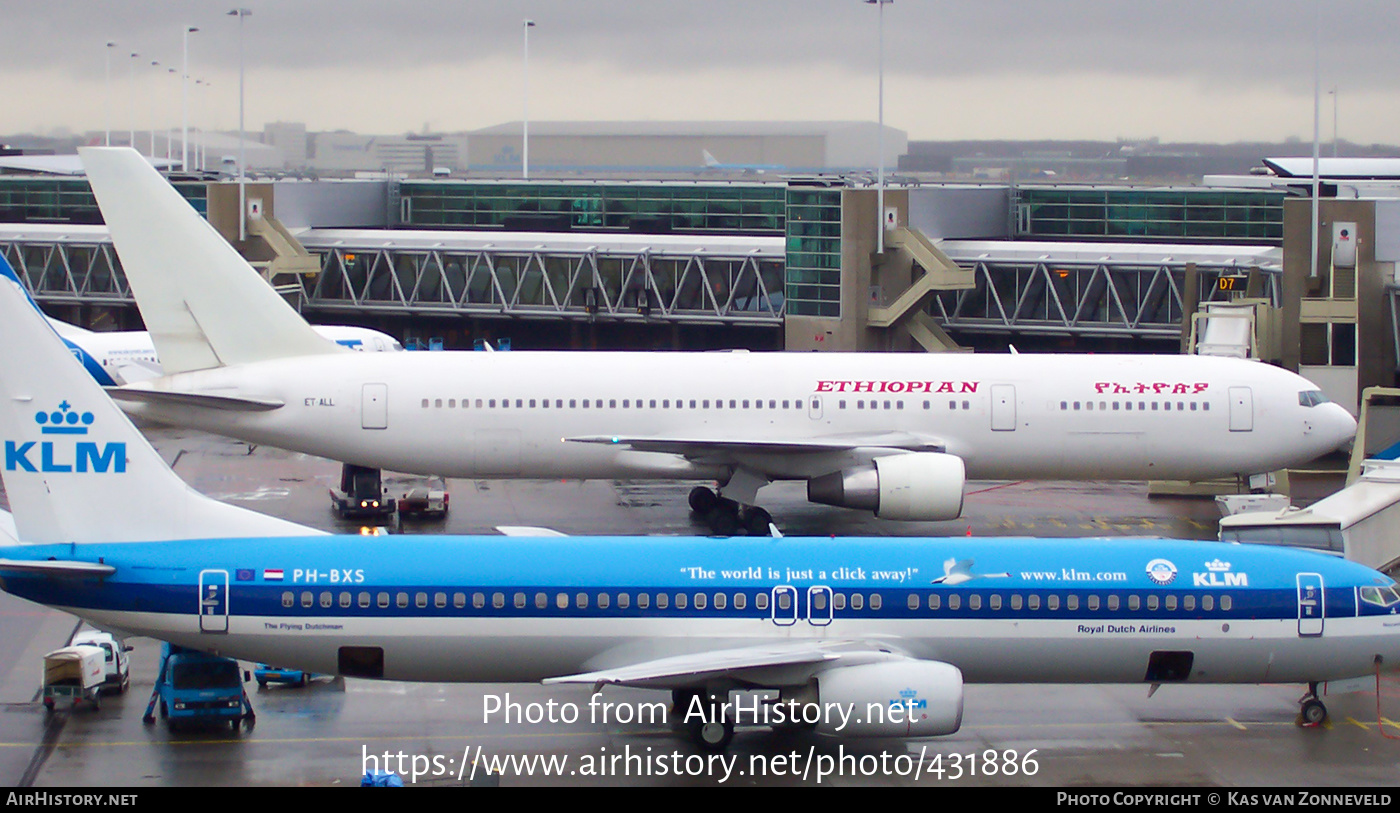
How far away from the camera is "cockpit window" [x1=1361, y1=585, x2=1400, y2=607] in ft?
78.5

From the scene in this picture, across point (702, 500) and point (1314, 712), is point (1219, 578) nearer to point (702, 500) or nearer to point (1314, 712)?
point (1314, 712)

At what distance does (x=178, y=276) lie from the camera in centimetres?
3803

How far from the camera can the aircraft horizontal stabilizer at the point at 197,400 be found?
36.7 m

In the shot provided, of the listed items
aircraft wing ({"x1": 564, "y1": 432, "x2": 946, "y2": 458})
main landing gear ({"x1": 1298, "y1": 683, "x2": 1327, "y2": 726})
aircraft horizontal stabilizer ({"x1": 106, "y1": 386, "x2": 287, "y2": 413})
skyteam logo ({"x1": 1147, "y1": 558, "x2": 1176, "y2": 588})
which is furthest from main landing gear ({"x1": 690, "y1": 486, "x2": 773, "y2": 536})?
main landing gear ({"x1": 1298, "y1": 683, "x2": 1327, "y2": 726})

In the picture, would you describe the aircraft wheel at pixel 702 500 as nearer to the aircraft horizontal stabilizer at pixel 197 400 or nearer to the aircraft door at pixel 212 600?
the aircraft horizontal stabilizer at pixel 197 400

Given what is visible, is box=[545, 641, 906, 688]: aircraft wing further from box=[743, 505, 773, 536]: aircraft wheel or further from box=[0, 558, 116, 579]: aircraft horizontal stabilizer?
box=[743, 505, 773, 536]: aircraft wheel

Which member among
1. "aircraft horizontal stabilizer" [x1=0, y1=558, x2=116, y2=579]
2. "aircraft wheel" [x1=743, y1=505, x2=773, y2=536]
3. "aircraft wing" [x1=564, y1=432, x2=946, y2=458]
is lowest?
"aircraft wheel" [x1=743, y1=505, x2=773, y2=536]

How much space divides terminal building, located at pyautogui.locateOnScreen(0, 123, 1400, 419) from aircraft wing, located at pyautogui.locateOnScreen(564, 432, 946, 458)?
1397 centimetres

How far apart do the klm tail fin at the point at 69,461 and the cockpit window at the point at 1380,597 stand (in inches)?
698

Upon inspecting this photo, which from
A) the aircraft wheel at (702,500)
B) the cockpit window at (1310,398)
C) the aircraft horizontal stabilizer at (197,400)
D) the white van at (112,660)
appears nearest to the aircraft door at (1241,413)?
the cockpit window at (1310,398)

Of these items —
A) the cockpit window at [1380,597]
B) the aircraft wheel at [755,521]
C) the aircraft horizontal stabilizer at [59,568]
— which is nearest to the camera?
the aircraft horizontal stabilizer at [59,568]

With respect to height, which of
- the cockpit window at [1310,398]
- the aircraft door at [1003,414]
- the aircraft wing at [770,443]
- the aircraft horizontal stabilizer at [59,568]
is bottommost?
the aircraft horizontal stabilizer at [59,568]

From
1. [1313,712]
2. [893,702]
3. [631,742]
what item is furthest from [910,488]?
[893,702]
